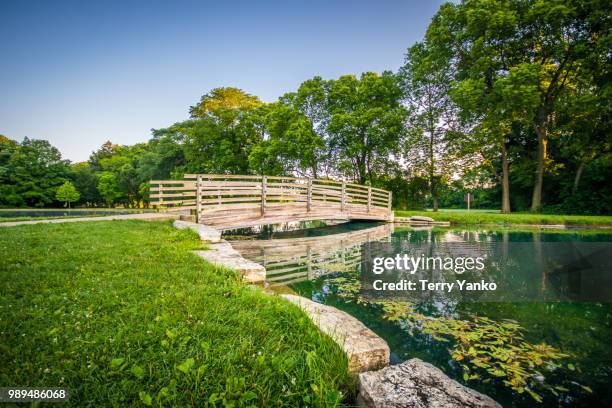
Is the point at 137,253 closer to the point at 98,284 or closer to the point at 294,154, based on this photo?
the point at 98,284

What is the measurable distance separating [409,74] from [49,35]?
21586mm

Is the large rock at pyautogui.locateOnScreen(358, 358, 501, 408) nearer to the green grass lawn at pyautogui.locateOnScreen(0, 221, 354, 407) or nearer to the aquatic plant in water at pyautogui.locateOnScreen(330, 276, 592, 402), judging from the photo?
the green grass lawn at pyautogui.locateOnScreen(0, 221, 354, 407)

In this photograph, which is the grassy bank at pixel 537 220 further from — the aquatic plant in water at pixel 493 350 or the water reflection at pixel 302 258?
the aquatic plant in water at pixel 493 350

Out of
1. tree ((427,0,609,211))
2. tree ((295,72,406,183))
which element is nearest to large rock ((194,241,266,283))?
tree ((295,72,406,183))

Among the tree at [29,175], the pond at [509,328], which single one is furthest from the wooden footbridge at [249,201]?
the tree at [29,175]

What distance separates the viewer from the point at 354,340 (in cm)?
195

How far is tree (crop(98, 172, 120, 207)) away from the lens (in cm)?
3838

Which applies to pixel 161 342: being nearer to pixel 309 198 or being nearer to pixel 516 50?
pixel 309 198

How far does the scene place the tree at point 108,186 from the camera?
38.4 m

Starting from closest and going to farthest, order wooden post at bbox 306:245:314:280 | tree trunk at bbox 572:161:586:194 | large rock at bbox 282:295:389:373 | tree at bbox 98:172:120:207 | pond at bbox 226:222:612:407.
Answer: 1. large rock at bbox 282:295:389:373
2. pond at bbox 226:222:612:407
3. wooden post at bbox 306:245:314:280
4. tree trunk at bbox 572:161:586:194
5. tree at bbox 98:172:120:207

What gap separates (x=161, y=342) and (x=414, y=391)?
1603 mm

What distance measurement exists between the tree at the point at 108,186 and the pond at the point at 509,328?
43870 mm

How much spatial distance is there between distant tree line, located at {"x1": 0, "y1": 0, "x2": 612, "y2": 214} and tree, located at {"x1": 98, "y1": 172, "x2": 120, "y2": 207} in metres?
15.2

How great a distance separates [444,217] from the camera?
1564 centimetres
